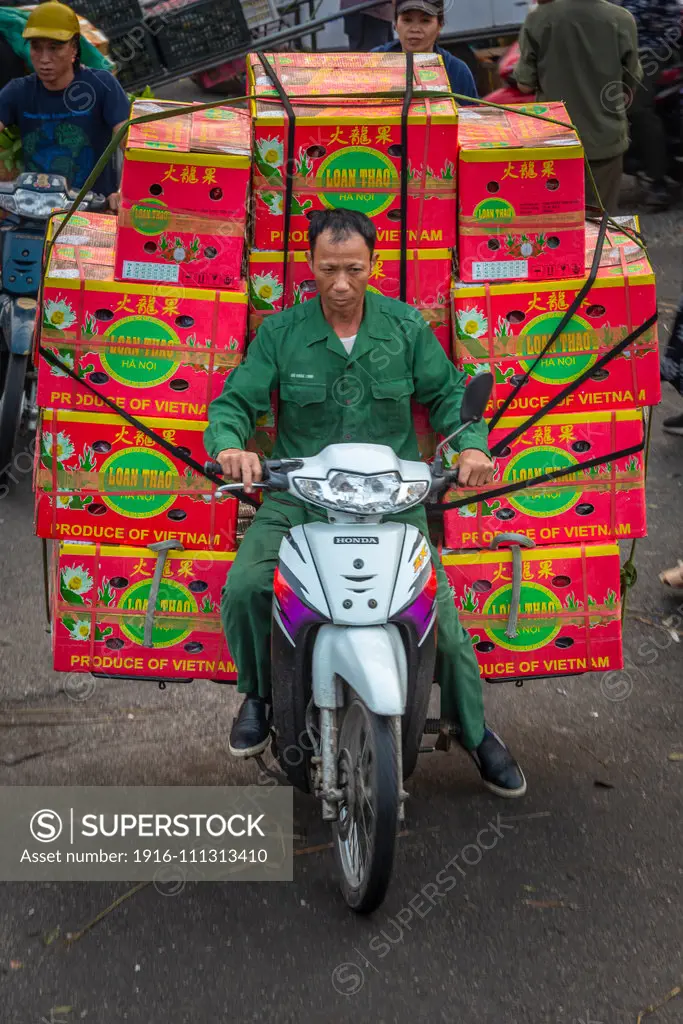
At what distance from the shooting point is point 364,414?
386 centimetres

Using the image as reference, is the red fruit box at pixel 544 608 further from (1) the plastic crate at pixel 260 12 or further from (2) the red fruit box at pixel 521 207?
(1) the plastic crate at pixel 260 12

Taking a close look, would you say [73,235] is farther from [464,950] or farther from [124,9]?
[124,9]

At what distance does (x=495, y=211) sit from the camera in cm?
405

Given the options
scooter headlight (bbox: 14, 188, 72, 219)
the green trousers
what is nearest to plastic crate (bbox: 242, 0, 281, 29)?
scooter headlight (bbox: 14, 188, 72, 219)

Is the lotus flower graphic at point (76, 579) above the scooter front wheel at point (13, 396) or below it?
above

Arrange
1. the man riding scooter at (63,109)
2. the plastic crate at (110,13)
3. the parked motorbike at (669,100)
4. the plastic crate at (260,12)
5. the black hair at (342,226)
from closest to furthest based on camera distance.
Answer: the black hair at (342,226), the man riding scooter at (63,109), the parked motorbike at (669,100), the plastic crate at (110,13), the plastic crate at (260,12)

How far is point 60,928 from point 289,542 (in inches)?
47.2

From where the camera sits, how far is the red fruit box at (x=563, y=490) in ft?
13.4

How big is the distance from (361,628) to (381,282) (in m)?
1.26

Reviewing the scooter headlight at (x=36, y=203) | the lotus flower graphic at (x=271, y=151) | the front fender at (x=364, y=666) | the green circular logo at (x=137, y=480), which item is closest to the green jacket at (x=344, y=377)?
the green circular logo at (x=137, y=480)

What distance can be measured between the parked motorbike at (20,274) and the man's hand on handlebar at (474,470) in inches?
138

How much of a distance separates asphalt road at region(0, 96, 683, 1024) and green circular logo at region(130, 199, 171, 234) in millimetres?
1737

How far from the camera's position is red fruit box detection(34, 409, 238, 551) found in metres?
3.99

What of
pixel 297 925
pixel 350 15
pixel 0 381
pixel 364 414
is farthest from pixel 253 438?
pixel 350 15
